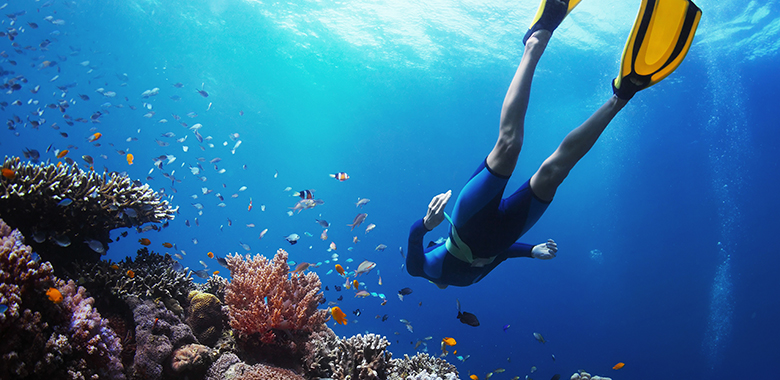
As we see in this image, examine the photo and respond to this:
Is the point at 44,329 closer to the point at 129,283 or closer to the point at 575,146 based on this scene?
the point at 129,283

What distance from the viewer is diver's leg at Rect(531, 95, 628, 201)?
2570mm

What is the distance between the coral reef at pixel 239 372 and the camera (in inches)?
123

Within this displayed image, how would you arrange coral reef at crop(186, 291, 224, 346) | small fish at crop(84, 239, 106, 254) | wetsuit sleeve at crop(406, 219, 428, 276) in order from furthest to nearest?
small fish at crop(84, 239, 106, 254) → coral reef at crop(186, 291, 224, 346) → wetsuit sleeve at crop(406, 219, 428, 276)

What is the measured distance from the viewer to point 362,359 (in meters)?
3.61

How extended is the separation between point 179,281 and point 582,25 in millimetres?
26123

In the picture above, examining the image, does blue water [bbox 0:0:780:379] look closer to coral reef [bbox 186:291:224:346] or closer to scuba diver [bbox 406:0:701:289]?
coral reef [bbox 186:291:224:346]

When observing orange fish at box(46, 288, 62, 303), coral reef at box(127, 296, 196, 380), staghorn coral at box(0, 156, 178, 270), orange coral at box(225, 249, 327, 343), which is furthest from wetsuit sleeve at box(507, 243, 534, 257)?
staghorn coral at box(0, 156, 178, 270)

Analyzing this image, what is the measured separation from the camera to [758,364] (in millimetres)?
43094

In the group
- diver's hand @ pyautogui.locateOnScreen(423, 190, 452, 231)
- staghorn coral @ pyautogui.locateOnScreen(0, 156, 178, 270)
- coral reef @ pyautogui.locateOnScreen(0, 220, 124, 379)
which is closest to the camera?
coral reef @ pyautogui.locateOnScreen(0, 220, 124, 379)

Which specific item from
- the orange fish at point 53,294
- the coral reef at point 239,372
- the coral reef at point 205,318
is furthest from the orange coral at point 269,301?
the orange fish at point 53,294

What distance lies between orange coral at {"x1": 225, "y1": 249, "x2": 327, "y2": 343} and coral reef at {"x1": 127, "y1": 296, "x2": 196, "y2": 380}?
1.97ft

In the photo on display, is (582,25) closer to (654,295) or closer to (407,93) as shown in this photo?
(407,93)

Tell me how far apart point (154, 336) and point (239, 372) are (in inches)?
40.3

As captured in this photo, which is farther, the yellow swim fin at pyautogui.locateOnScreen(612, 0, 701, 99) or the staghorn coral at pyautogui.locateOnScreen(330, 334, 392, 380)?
the staghorn coral at pyautogui.locateOnScreen(330, 334, 392, 380)
